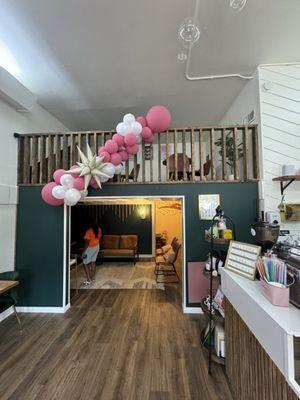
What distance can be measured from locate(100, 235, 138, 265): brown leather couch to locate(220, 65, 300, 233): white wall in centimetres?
511

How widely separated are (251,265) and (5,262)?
3.80m

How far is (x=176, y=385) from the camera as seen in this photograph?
213 cm

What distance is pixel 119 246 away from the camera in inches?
306

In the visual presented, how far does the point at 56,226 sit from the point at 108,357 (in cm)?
222

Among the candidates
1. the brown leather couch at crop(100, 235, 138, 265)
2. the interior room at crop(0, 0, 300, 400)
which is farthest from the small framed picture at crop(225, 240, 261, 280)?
the brown leather couch at crop(100, 235, 138, 265)

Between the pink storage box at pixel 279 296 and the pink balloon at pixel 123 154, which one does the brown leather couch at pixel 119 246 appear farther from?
the pink storage box at pixel 279 296

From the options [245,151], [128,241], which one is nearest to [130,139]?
[245,151]

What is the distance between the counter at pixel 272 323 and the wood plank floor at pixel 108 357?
1169mm

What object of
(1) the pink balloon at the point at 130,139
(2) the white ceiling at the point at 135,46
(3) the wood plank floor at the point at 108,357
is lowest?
(3) the wood plank floor at the point at 108,357

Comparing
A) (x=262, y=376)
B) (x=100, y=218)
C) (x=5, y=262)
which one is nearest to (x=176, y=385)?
(x=262, y=376)

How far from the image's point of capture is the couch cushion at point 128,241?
7.72 meters

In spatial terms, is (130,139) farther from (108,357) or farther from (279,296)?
(108,357)

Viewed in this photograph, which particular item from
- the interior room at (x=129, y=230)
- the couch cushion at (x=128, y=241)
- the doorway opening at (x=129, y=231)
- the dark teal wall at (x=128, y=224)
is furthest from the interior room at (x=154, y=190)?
the dark teal wall at (x=128, y=224)

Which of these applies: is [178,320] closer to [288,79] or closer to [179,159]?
[179,159]
